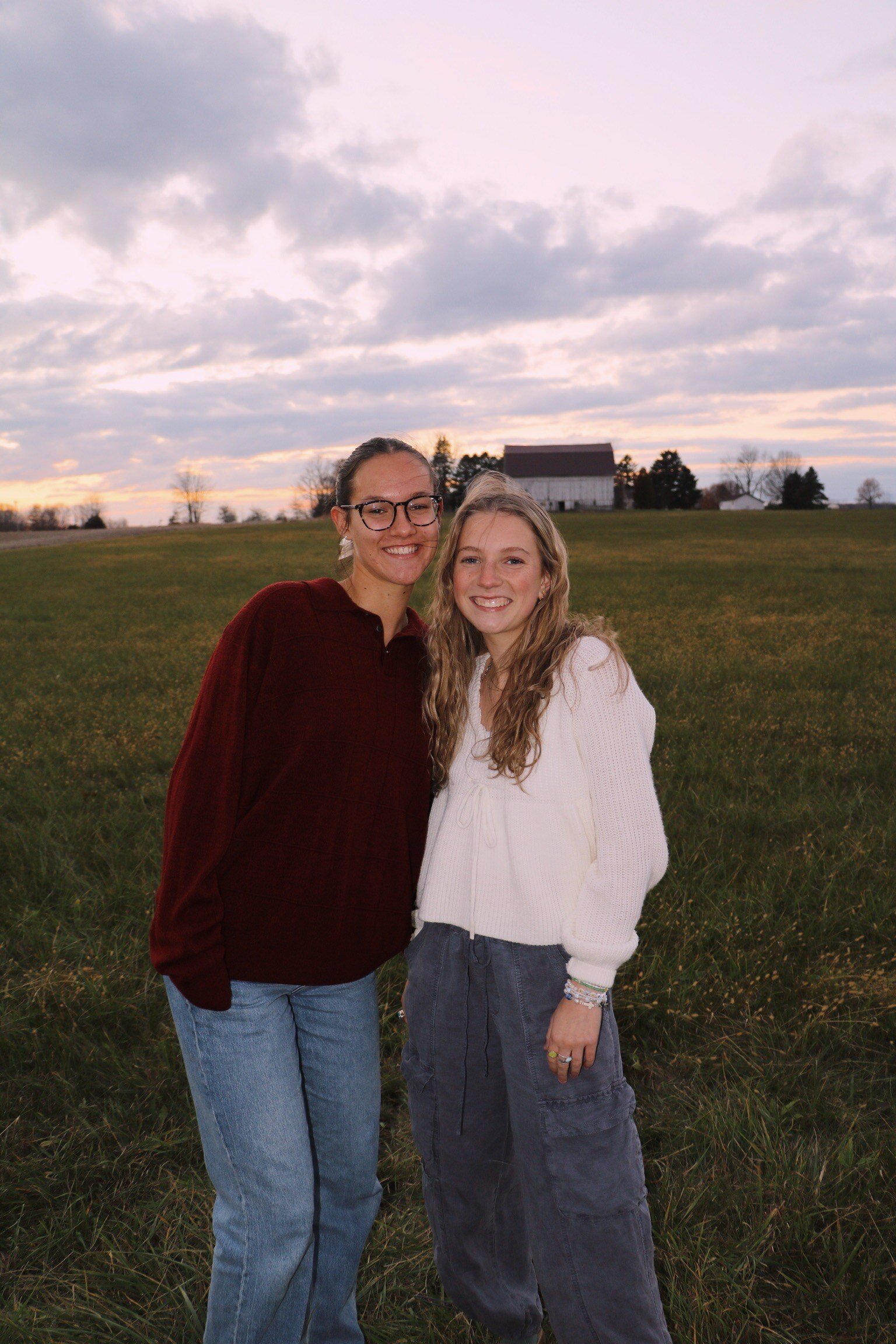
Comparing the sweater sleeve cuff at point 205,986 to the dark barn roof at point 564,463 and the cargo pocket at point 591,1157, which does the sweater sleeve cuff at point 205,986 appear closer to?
the cargo pocket at point 591,1157

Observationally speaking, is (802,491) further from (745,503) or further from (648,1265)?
(648,1265)

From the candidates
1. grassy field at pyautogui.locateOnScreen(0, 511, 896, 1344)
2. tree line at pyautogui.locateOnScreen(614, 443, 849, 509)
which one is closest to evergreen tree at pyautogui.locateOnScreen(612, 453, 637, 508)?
tree line at pyautogui.locateOnScreen(614, 443, 849, 509)

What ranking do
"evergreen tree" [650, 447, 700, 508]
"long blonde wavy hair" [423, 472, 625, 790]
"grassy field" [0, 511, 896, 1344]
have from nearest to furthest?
1. "long blonde wavy hair" [423, 472, 625, 790]
2. "grassy field" [0, 511, 896, 1344]
3. "evergreen tree" [650, 447, 700, 508]

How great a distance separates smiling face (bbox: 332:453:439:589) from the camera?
103 inches

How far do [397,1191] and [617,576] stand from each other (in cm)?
2443

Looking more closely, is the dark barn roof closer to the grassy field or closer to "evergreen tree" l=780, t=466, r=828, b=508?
"evergreen tree" l=780, t=466, r=828, b=508

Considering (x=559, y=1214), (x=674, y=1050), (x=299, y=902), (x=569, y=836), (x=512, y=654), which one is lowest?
(x=674, y=1050)

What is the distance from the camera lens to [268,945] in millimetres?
2291

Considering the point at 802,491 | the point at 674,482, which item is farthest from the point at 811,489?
the point at 674,482

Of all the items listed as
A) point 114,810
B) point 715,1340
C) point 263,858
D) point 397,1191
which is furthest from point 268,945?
point 114,810

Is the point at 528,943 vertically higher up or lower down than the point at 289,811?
lower down

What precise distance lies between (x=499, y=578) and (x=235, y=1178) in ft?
5.90

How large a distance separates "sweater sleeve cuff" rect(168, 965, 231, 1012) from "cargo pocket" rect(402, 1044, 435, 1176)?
23.7 inches

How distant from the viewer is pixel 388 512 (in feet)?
8.69
